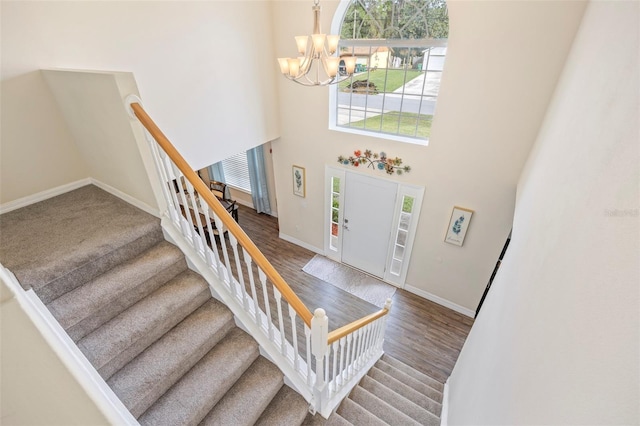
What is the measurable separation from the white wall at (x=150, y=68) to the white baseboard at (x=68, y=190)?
5cm

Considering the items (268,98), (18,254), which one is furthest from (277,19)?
(18,254)

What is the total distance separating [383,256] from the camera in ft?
15.3

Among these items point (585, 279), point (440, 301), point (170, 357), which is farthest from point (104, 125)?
point (440, 301)

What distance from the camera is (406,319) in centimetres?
411

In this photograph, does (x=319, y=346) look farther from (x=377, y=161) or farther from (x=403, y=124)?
(x=403, y=124)

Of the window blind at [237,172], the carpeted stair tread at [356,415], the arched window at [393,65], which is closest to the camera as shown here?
the carpeted stair tread at [356,415]

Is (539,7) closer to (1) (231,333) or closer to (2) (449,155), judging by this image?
(2) (449,155)

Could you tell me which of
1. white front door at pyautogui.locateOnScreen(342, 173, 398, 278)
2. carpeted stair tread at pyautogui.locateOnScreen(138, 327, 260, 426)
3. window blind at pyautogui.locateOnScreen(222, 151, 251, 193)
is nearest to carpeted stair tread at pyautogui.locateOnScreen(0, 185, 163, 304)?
carpeted stair tread at pyautogui.locateOnScreen(138, 327, 260, 426)

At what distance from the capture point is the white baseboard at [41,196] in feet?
7.02

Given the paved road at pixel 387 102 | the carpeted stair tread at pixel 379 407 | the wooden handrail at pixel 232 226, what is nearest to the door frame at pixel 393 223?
the paved road at pixel 387 102

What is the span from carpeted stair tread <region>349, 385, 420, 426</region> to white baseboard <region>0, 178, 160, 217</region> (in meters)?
2.31

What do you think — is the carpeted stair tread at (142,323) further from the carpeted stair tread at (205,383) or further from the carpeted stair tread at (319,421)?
the carpeted stair tread at (319,421)

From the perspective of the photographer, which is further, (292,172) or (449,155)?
(292,172)

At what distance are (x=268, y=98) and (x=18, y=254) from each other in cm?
346
